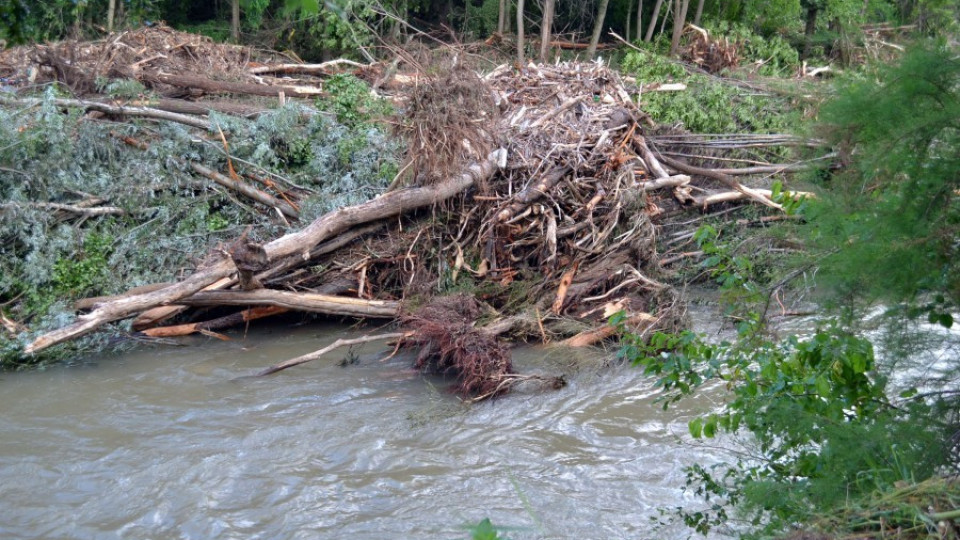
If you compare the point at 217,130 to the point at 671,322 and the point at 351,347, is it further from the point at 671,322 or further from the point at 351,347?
the point at 671,322

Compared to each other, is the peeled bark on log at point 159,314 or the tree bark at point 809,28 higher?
the tree bark at point 809,28

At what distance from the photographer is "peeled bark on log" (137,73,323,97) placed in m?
12.1

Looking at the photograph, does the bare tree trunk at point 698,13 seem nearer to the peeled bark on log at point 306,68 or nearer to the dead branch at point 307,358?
the peeled bark on log at point 306,68

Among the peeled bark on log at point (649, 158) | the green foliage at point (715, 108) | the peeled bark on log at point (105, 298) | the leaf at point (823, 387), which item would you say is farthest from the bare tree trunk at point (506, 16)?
the leaf at point (823, 387)

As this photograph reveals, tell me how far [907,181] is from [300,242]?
6.22 metres

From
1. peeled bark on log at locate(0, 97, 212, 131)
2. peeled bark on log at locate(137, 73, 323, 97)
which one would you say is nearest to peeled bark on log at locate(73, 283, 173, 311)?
peeled bark on log at locate(0, 97, 212, 131)

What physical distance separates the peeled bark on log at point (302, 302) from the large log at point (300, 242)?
0.28 meters

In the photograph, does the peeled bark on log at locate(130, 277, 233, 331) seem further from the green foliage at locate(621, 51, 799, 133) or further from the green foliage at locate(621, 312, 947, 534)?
the green foliage at locate(621, 51, 799, 133)

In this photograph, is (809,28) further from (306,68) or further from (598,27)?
(306,68)

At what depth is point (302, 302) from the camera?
8.74 meters

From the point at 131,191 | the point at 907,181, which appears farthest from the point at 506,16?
the point at 907,181

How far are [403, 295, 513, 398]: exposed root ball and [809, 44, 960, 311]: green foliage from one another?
4.07 metres

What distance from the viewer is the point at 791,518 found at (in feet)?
11.9

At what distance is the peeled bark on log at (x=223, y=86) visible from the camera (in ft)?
39.8
